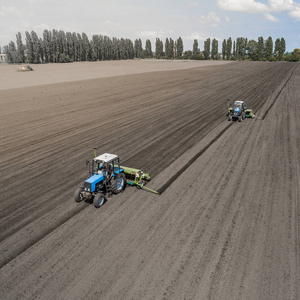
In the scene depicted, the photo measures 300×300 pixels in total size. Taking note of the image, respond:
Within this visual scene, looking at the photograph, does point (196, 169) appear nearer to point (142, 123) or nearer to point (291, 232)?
point (291, 232)

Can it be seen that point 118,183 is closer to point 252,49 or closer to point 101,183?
point 101,183

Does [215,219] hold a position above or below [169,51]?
below

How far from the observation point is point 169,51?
577 ft

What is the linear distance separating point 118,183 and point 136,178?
3.17 feet

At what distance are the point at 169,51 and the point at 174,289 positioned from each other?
185209mm

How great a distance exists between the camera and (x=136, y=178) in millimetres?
12398

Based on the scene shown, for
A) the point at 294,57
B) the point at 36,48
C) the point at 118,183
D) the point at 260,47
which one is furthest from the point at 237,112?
the point at 260,47

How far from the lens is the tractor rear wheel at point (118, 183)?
11.7 m

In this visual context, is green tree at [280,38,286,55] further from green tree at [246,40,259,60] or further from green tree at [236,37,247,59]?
green tree at [236,37,247,59]

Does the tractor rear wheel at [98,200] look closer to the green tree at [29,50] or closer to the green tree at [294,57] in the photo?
the green tree at [29,50]

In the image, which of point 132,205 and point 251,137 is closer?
point 132,205

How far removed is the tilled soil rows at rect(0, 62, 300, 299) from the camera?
7391 millimetres

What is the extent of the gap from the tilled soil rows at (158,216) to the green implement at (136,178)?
1.67ft

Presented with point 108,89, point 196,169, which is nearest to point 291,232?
point 196,169
